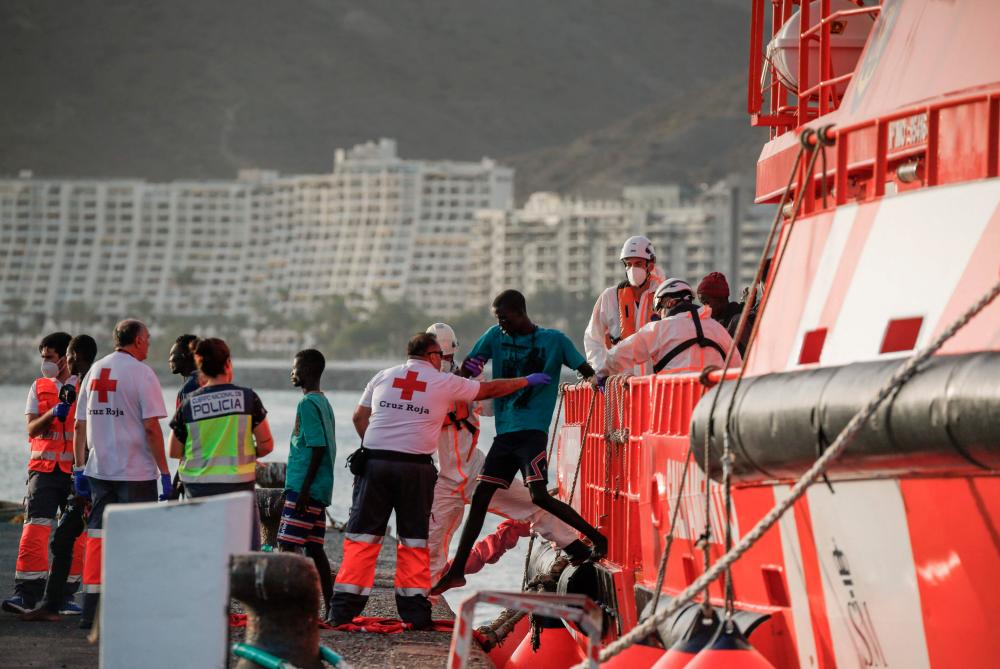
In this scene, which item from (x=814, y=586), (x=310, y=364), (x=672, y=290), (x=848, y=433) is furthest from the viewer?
(x=310, y=364)

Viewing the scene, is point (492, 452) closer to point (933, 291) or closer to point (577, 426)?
point (577, 426)

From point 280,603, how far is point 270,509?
23.2 feet

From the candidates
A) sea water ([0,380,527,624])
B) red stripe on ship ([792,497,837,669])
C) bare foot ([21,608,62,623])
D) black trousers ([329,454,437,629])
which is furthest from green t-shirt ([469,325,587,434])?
sea water ([0,380,527,624])

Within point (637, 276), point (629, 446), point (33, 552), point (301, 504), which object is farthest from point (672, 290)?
point (33, 552)

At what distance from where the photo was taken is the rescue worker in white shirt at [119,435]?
973cm

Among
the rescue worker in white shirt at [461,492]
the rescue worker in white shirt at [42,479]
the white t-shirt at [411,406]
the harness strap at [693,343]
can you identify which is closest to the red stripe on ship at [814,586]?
the harness strap at [693,343]

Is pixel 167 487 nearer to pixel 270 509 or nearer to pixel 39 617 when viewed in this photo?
pixel 39 617

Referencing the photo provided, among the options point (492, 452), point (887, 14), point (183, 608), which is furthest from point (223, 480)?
point (887, 14)

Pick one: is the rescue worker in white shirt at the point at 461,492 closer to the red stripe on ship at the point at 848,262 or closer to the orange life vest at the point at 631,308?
the orange life vest at the point at 631,308

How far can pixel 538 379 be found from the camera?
9.98m

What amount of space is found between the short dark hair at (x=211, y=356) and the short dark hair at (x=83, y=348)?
2.03 metres

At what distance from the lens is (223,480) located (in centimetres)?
911

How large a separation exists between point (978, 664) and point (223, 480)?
4.11 metres

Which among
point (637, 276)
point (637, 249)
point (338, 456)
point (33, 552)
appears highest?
point (637, 249)
